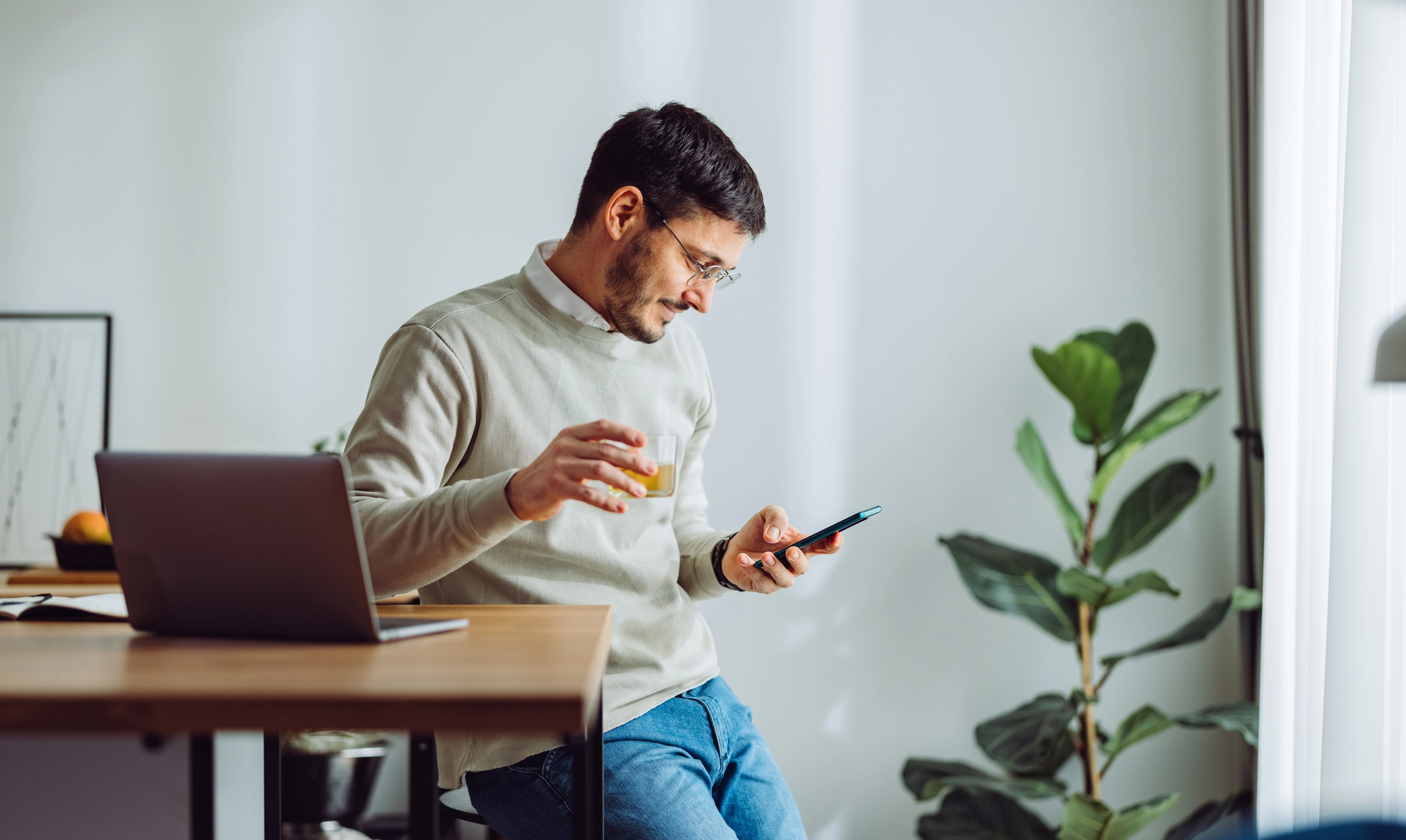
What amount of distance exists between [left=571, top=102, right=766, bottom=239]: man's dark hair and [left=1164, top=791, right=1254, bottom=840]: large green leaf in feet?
5.95

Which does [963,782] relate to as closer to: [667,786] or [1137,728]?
[1137,728]

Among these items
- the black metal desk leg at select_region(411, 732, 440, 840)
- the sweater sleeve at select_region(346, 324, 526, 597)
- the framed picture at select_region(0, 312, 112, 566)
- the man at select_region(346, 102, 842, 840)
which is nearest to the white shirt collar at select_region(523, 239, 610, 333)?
the man at select_region(346, 102, 842, 840)

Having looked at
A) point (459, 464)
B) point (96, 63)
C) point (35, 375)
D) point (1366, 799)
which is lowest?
point (1366, 799)

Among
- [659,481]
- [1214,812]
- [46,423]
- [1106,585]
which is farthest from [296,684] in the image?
[46,423]

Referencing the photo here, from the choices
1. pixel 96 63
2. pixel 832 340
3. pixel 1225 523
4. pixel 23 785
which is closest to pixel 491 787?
pixel 23 785

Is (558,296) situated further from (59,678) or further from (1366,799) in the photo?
(1366,799)

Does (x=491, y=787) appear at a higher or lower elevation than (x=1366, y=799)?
higher

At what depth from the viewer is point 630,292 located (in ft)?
4.86

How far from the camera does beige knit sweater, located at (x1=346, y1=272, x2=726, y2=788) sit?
1170 mm

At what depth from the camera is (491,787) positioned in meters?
1.27

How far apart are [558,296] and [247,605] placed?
697 millimetres

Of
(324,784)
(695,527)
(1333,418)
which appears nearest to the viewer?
(695,527)

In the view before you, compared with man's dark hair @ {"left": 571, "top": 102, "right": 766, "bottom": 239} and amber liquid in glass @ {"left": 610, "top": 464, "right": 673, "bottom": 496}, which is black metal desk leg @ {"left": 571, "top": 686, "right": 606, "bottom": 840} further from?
man's dark hair @ {"left": 571, "top": 102, "right": 766, "bottom": 239}

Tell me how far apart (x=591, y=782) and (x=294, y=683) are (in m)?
0.43
